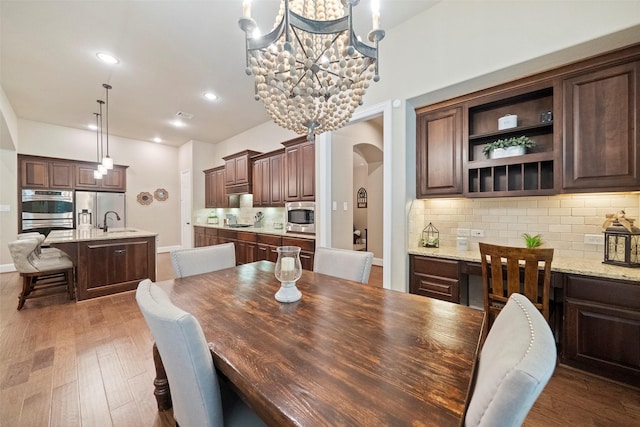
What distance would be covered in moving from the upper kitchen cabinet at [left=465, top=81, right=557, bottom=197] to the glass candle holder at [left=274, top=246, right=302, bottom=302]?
1.98 metres

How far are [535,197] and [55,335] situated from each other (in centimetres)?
476

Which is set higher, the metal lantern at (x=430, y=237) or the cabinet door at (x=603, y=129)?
the cabinet door at (x=603, y=129)

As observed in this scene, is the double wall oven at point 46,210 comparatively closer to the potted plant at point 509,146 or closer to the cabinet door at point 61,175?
the cabinet door at point 61,175

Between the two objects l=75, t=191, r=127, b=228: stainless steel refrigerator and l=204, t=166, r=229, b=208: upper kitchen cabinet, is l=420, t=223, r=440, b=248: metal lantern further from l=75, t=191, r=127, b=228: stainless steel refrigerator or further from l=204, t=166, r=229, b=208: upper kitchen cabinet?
l=75, t=191, r=127, b=228: stainless steel refrigerator

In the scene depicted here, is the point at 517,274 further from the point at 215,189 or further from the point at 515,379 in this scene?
the point at 215,189

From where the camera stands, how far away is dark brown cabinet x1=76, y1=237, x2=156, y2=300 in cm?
338

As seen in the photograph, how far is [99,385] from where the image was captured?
1787mm

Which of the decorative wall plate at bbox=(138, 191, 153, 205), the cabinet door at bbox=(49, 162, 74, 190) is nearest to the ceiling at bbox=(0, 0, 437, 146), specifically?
the cabinet door at bbox=(49, 162, 74, 190)

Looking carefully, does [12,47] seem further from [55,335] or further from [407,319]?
[407,319]

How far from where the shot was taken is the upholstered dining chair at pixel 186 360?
2.49 feet

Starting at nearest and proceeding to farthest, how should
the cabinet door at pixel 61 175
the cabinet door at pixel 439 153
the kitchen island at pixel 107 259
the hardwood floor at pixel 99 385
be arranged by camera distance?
the hardwood floor at pixel 99 385 < the cabinet door at pixel 439 153 < the kitchen island at pixel 107 259 < the cabinet door at pixel 61 175

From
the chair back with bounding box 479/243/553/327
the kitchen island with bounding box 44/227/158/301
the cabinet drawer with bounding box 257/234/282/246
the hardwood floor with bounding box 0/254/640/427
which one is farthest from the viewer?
the cabinet drawer with bounding box 257/234/282/246

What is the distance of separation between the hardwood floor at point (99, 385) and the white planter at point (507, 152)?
1760 mm

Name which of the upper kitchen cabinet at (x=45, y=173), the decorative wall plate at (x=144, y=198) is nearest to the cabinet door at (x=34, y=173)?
the upper kitchen cabinet at (x=45, y=173)
